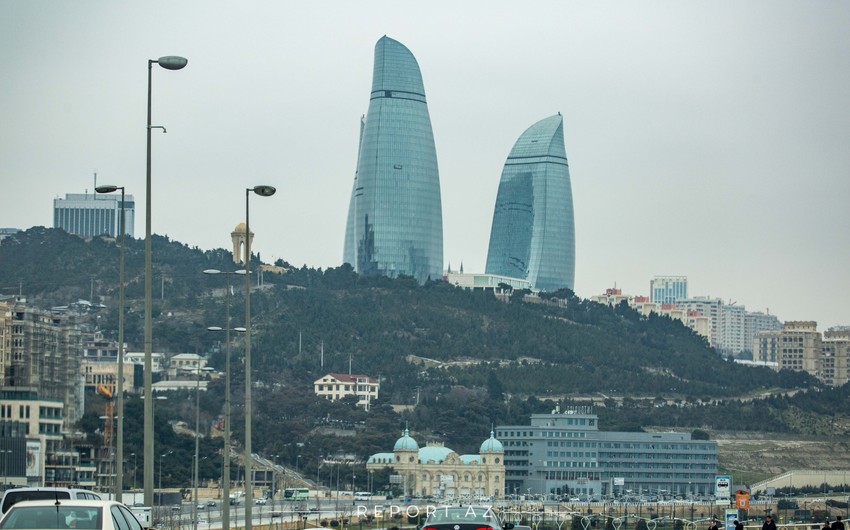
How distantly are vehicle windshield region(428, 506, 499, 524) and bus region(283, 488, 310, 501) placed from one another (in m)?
118

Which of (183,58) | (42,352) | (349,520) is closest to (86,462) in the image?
(42,352)

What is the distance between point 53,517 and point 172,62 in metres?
17.2

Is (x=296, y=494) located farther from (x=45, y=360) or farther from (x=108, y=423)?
(x=45, y=360)

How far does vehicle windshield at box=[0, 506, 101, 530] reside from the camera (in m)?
28.1

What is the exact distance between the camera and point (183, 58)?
43125 millimetres

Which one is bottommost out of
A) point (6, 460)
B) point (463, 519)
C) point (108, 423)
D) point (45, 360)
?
point (6, 460)

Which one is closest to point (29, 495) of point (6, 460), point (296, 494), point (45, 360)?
point (6, 460)

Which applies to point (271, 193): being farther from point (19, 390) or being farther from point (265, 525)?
point (19, 390)

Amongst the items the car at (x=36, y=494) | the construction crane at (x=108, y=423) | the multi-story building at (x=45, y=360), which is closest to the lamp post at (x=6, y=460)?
the multi-story building at (x=45, y=360)

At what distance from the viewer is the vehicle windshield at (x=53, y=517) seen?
28.1 metres

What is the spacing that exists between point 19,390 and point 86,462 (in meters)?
16.3

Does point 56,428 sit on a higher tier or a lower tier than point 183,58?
lower

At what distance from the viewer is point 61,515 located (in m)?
28.2

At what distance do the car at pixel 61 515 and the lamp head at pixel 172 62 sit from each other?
16672mm
